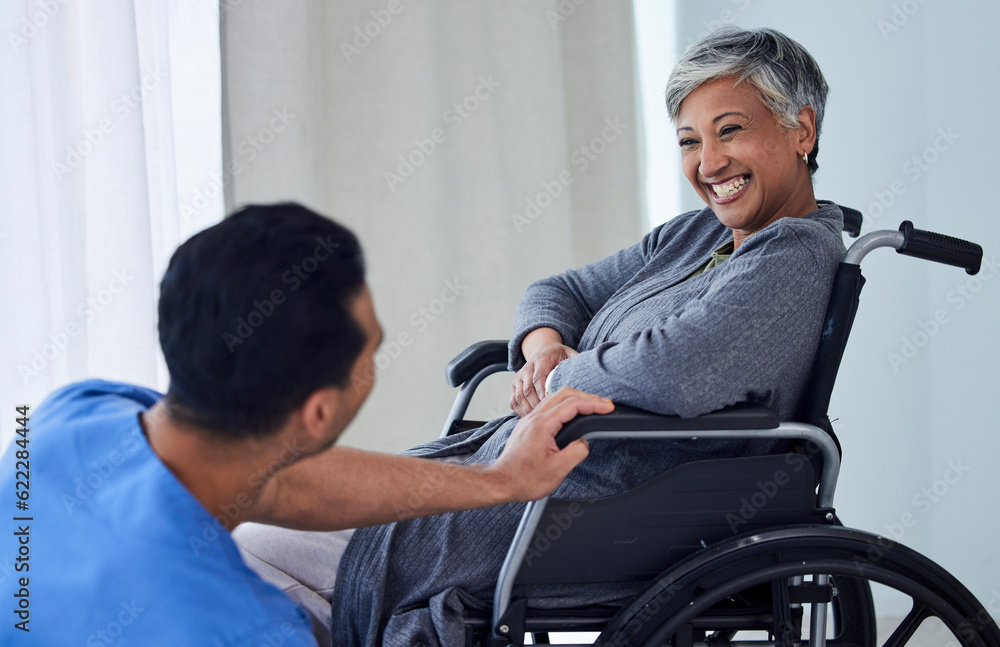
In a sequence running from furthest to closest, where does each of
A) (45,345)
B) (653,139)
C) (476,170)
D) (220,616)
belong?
(653,139)
(476,170)
(45,345)
(220,616)

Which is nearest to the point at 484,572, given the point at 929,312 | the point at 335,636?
the point at 335,636

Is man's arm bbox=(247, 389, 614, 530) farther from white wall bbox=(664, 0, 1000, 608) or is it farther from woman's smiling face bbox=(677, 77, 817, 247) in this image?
white wall bbox=(664, 0, 1000, 608)

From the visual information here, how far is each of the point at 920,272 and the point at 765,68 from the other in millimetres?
1045

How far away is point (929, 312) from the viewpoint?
207 centimetres

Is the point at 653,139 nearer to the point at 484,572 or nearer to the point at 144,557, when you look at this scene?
the point at 484,572

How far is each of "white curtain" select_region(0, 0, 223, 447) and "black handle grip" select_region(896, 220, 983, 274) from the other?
1495 mm

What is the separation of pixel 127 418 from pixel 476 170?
1806mm

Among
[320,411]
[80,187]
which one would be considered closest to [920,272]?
[320,411]

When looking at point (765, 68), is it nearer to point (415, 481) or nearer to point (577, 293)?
point (577, 293)

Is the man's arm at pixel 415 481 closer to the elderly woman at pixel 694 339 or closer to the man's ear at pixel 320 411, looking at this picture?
the elderly woman at pixel 694 339

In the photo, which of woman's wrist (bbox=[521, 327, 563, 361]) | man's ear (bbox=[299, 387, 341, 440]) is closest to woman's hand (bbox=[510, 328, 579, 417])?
woman's wrist (bbox=[521, 327, 563, 361])

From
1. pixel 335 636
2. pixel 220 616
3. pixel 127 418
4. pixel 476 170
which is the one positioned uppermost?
pixel 476 170

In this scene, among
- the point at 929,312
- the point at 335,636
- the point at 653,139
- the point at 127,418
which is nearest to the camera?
the point at 127,418

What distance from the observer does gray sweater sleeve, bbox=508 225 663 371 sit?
153cm
